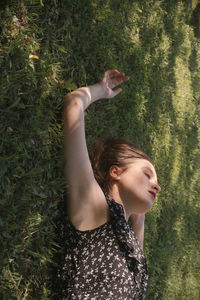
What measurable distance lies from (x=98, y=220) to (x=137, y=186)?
39 cm

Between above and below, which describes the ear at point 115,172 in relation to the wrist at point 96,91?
below

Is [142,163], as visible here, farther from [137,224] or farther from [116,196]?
[137,224]

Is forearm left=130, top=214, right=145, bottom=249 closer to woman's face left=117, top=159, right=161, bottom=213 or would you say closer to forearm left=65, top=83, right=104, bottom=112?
woman's face left=117, top=159, right=161, bottom=213

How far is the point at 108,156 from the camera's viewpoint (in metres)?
3.17

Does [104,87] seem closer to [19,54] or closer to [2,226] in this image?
[19,54]

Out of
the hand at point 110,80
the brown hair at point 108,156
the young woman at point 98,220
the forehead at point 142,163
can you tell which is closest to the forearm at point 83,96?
the young woman at point 98,220

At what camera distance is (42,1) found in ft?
9.17

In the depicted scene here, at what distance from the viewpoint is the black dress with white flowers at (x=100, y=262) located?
9.07ft

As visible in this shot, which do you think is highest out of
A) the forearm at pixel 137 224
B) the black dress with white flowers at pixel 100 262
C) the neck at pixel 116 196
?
the neck at pixel 116 196

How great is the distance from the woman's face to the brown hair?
0.32ft

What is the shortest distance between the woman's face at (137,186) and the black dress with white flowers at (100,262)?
0.49 ft

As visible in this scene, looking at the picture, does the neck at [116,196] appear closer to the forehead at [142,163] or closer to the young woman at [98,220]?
the young woman at [98,220]

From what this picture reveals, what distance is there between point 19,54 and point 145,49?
2.12m

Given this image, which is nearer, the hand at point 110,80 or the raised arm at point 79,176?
the raised arm at point 79,176
